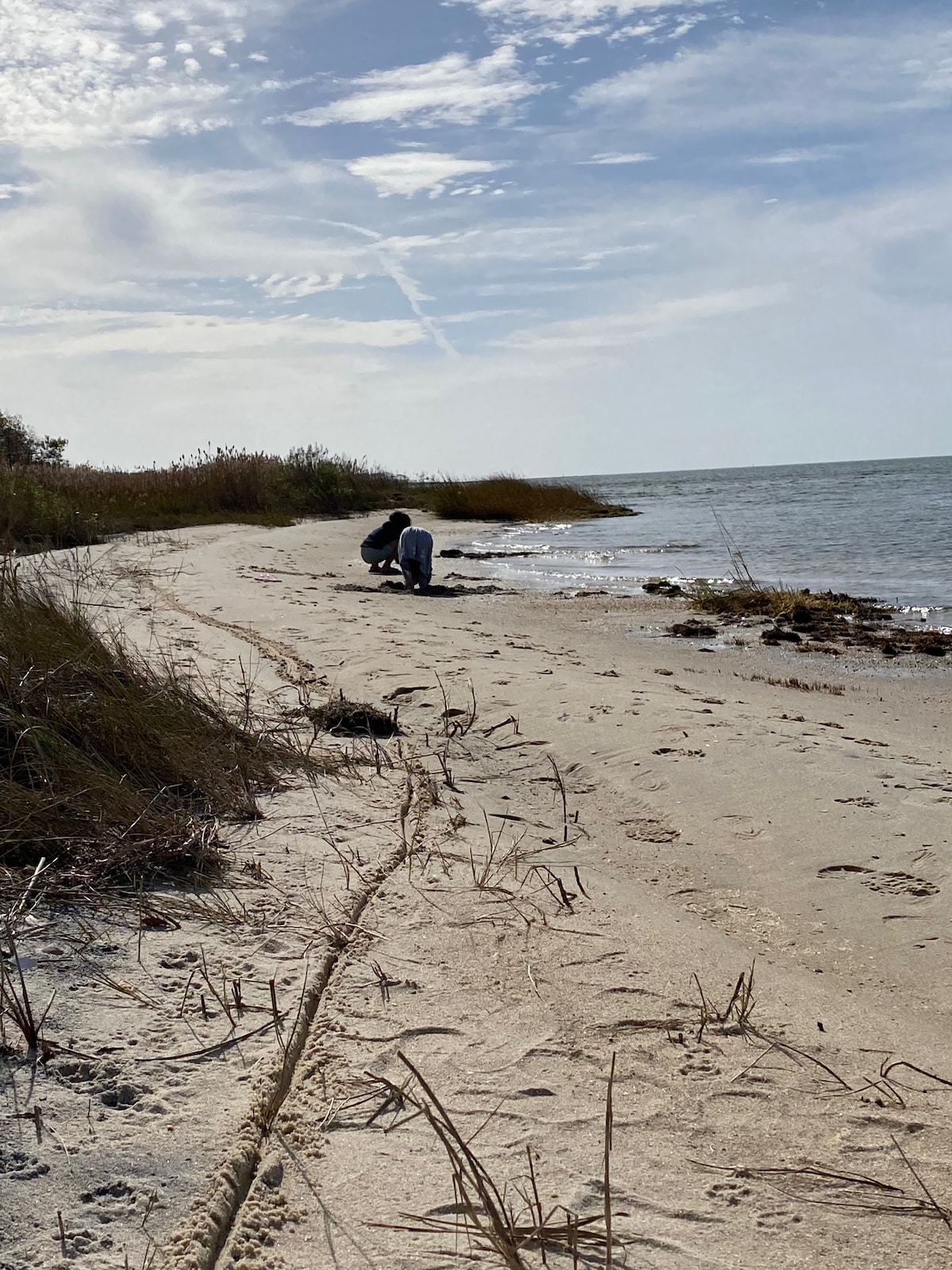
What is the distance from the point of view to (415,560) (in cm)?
1194

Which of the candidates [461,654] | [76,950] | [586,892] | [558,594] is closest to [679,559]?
[558,594]

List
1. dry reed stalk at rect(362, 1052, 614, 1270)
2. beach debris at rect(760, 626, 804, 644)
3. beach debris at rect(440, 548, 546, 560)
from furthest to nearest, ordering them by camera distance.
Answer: beach debris at rect(440, 548, 546, 560)
beach debris at rect(760, 626, 804, 644)
dry reed stalk at rect(362, 1052, 614, 1270)

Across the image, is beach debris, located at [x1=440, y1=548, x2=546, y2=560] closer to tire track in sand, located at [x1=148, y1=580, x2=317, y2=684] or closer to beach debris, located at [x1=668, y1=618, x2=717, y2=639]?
beach debris, located at [x1=668, y1=618, x2=717, y2=639]

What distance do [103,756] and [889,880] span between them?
2.58 metres

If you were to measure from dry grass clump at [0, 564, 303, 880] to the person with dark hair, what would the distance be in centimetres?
882

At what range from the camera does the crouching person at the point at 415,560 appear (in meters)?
11.9

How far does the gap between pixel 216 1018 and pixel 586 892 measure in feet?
4.22

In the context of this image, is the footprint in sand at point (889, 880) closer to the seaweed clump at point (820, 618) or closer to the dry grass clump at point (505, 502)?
the seaweed clump at point (820, 618)

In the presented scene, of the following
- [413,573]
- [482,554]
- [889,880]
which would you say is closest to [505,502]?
[482,554]

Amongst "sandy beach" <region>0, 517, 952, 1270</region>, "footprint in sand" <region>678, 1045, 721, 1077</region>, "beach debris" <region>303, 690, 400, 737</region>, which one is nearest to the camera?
"sandy beach" <region>0, 517, 952, 1270</region>

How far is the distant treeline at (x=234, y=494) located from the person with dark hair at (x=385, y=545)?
4.15 m

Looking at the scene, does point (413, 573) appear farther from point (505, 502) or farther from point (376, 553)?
point (505, 502)

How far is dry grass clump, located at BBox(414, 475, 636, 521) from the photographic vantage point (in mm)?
27906

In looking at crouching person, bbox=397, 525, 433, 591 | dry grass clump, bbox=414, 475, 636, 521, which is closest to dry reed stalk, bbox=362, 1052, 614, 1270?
crouching person, bbox=397, 525, 433, 591
